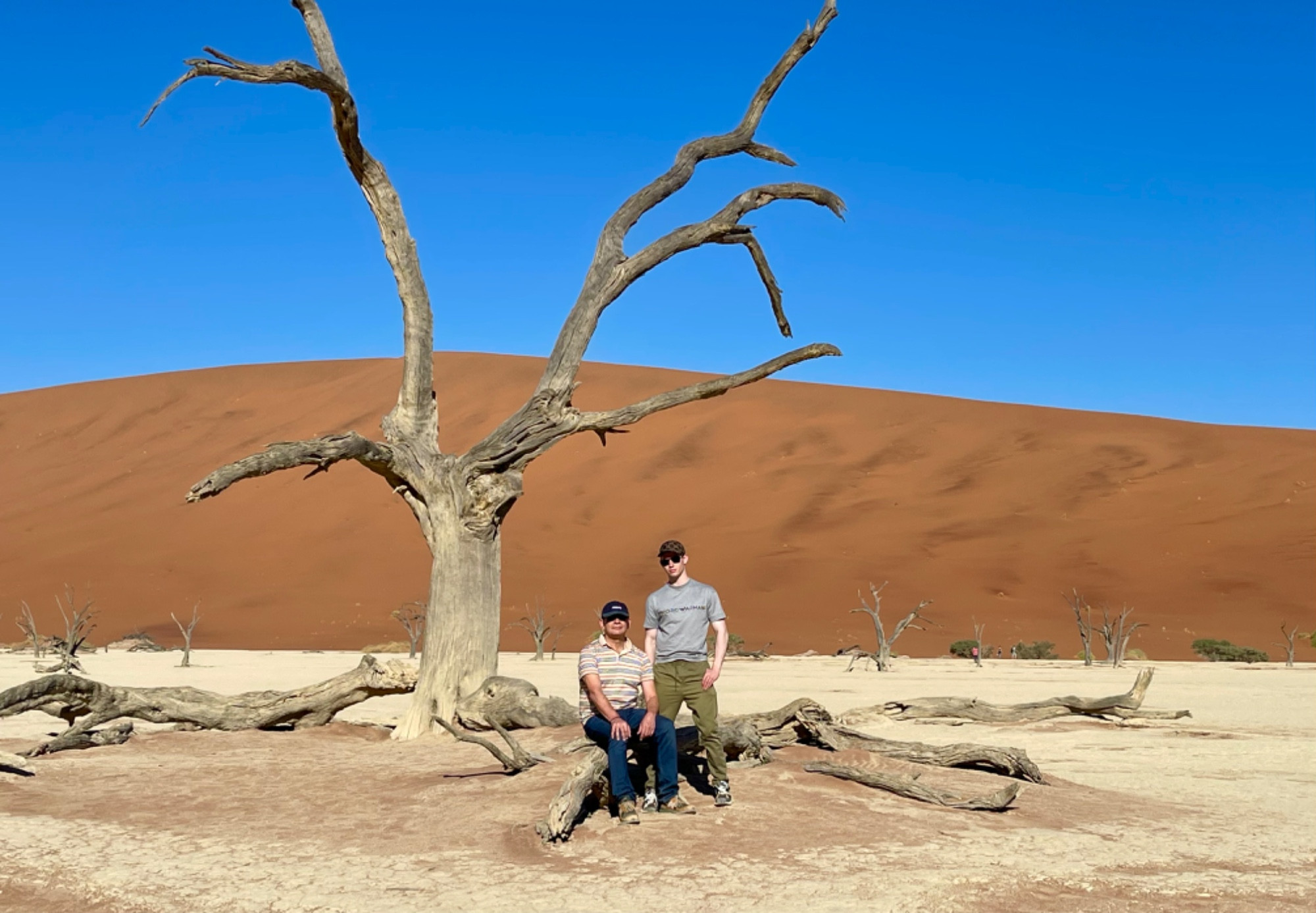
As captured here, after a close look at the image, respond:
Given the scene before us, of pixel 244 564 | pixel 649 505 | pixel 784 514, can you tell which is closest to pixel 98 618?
pixel 244 564

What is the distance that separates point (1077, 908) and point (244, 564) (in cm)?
4577

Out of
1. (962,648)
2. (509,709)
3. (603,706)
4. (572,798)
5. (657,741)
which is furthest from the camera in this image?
(962,648)

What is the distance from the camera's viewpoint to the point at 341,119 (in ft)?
33.0

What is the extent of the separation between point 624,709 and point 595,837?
0.71 m

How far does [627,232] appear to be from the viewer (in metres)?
10.9

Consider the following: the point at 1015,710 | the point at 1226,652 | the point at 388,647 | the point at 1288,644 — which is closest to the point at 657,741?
the point at 1015,710

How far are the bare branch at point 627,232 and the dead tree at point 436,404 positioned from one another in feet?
0.04

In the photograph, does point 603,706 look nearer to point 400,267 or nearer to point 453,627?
point 453,627

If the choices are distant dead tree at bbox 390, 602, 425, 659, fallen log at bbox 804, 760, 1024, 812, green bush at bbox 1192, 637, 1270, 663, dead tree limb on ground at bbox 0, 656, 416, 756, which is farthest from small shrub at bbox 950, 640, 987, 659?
fallen log at bbox 804, 760, 1024, 812

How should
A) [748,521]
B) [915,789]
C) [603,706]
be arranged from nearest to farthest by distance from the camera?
[603,706] < [915,789] < [748,521]

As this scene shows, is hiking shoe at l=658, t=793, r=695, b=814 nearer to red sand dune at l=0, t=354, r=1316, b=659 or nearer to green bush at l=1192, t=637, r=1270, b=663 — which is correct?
green bush at l=1192, t=637, r=1270, b=663

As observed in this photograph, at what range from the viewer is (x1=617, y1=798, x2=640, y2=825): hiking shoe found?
6262 mm

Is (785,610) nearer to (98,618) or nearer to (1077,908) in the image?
(98,618)

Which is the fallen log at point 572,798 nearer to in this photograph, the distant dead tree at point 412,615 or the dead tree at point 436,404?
the dead tree at point 436,404
